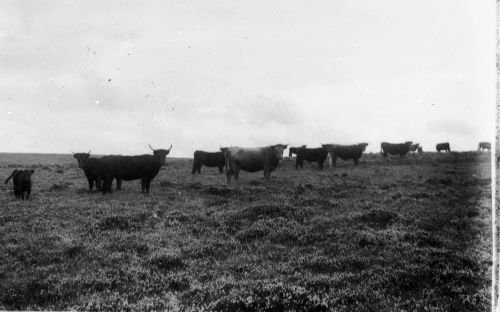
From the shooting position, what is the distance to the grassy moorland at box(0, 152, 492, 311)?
7496mm

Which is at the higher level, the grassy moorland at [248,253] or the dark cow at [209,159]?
the dark cow at [209,159]

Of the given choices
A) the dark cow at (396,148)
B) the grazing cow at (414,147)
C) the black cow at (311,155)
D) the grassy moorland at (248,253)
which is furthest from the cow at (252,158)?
the grazing cow at (414,147)

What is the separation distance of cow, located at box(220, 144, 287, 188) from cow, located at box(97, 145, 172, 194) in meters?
4.17

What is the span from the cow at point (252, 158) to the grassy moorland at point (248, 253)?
647 centimetres

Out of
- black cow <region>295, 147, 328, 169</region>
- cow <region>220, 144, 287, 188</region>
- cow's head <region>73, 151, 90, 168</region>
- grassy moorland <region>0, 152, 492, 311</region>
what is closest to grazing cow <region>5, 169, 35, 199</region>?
grassy moorland <region>0, 152, 492, 311</region>

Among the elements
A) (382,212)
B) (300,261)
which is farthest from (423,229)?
(300,261)

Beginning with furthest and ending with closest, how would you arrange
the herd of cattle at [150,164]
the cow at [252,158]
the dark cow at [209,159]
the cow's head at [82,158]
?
the dark cow at [209,159], the cow at [252,158], the cow's head at [82,158], the herd of cattle at [150,164]

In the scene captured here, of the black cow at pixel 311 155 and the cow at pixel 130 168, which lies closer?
the cow at pixel 130 168

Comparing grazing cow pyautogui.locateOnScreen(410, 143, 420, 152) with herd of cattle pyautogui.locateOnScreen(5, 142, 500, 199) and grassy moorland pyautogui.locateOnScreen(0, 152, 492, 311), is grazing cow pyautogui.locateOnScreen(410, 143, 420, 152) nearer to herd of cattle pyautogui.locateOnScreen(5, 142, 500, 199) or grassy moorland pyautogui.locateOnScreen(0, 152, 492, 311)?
herd of cattle pyautogui.locateOnScreen(5, 142, 500, 199)

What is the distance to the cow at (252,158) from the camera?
933 inches

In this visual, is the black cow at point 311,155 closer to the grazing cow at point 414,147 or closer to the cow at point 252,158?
the cow at point 252,158

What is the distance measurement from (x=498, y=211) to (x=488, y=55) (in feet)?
9.47

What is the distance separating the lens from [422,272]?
8.39 metres

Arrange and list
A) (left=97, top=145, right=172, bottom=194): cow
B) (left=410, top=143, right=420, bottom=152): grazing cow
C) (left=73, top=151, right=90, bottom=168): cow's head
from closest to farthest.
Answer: (left=97, top=145, right=172, bottom=194): cow < (left=73, top=151, right=90, bottom=168): cow's head < (left=410, top=143, right=420, bottom=152): grazing cow
